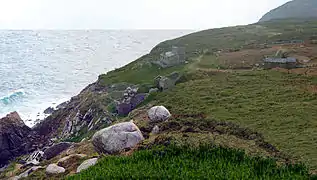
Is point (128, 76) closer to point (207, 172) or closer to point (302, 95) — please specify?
point (302, 95)

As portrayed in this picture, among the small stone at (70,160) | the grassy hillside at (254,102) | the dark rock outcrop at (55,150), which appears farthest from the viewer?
the dark rock outcrop at (55,150)

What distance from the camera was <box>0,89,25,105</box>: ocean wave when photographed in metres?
72.3

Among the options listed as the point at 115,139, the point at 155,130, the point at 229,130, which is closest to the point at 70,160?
the point at 115,139

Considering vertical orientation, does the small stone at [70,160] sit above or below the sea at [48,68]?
above

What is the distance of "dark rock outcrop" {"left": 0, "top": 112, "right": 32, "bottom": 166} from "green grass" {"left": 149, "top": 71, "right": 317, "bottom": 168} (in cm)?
1752

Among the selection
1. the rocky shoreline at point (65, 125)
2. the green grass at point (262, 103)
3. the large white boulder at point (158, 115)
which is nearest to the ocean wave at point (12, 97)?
the rocky shoreline at point (65, 125)

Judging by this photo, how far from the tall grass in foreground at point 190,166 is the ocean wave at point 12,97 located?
5677cm

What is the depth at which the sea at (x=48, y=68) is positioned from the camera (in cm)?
7250

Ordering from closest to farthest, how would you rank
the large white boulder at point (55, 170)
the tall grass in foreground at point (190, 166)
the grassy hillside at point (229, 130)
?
the tall grass in foreground at point (190, 166) < the grassy hillside at point (229, 130) < the large white boulder at point (55, 170)

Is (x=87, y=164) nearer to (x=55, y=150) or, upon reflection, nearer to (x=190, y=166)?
(x=190, y=166)

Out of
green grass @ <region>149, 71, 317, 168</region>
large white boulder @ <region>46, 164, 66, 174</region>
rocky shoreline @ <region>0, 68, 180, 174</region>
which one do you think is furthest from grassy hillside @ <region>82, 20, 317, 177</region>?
large white boulder @ <region>46, 164, 66, 174</region>

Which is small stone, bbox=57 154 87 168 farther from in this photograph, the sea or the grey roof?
the sea

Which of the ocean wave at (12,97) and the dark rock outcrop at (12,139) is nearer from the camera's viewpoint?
the dark rock outcrop at (12,139)

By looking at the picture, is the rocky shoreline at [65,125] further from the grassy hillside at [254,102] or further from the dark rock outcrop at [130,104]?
the grassy hillside at [254,102]
